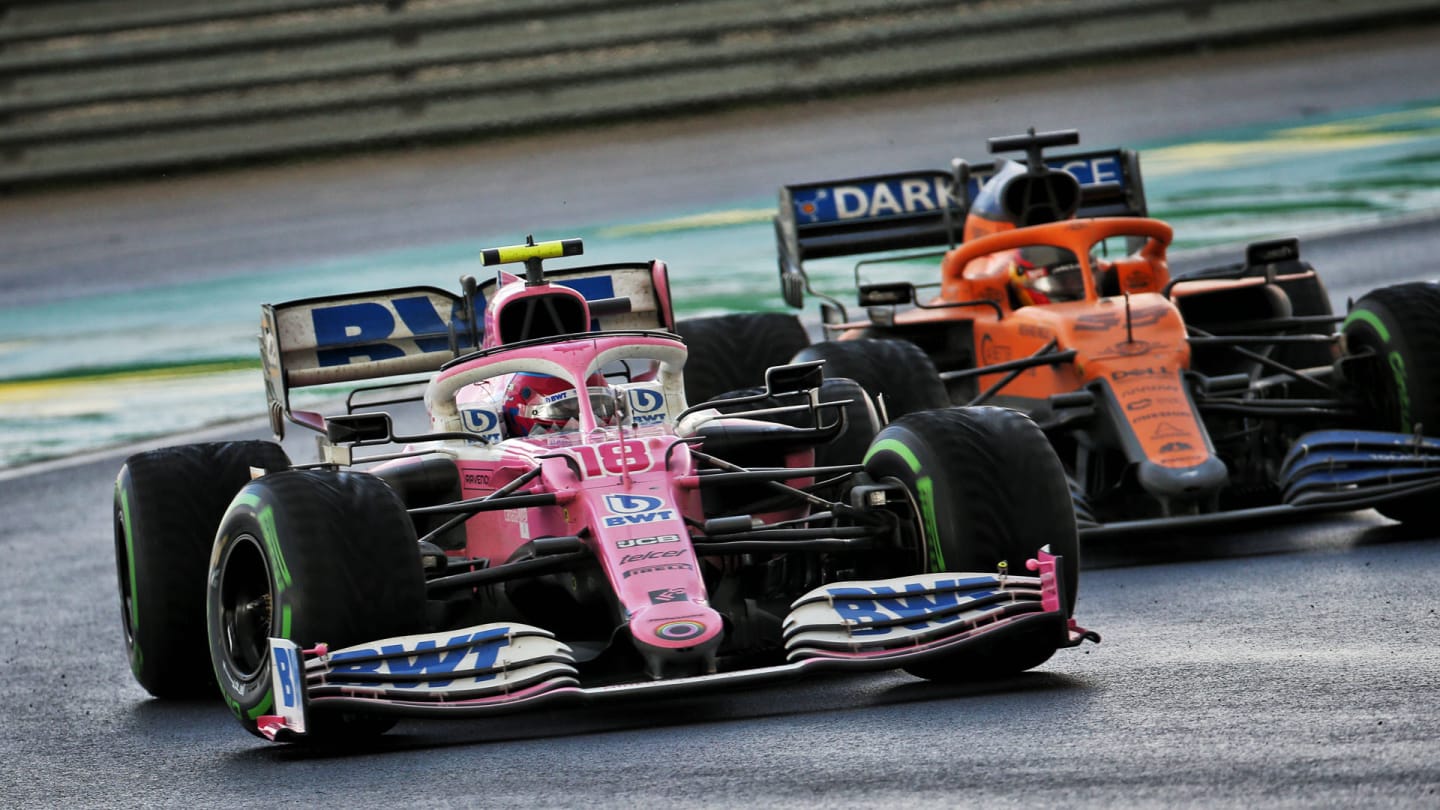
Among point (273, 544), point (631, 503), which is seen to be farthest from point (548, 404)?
point (273, 544)

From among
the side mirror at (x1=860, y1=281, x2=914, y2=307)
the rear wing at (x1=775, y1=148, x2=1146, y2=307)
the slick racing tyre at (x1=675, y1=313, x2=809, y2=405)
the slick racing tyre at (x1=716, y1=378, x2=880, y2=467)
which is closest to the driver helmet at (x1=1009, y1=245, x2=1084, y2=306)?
the side mirror at (x1=860, y1=281, x2=914, y2=307)

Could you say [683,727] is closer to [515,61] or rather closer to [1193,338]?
[1193,338]

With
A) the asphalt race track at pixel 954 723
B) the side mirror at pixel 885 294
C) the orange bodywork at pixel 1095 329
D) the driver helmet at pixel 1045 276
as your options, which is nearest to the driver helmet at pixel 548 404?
the asphalt race track at pixel 954 723

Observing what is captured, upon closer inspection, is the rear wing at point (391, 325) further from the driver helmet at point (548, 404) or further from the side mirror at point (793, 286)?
the side mirror at point (793, 286)

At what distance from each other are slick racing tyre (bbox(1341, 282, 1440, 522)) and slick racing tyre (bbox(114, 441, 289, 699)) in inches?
213

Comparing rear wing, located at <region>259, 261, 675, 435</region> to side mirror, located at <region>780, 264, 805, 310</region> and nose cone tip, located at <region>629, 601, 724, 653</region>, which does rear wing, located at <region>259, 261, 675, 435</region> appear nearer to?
side mirror, located at <region>780, 264, 805, 310</region>

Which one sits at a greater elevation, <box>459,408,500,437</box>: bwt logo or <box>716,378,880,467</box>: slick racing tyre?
<box>459,408,500,437</box>: bwt logo

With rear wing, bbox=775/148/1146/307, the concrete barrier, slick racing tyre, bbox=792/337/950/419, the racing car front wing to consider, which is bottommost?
the racing car front wing

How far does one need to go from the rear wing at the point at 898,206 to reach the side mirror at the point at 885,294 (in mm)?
1401

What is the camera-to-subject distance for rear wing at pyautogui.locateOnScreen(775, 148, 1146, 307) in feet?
46.7

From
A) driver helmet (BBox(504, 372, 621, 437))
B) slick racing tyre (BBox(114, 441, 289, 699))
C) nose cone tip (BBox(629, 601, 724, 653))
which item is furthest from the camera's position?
slick racing tyre (BBox(114, 441, 289, 699))

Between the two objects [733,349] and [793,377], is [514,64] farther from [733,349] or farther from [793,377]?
[793,377]

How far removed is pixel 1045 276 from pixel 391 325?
3.93 metres

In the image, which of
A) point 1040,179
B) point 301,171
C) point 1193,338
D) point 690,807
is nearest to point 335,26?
point 301,171
